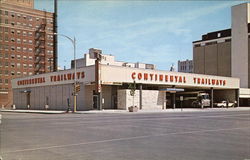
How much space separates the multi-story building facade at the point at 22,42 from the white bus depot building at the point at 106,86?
31992 millimetres

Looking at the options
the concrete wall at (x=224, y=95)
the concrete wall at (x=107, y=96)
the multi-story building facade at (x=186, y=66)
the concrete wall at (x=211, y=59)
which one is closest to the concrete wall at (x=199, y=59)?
the concrete wall at (x=211, y=59)

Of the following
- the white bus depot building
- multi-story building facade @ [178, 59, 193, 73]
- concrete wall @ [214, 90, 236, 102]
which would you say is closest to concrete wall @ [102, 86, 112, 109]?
the white bus depot building

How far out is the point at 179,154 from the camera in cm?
798

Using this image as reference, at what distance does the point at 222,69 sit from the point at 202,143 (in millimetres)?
93930

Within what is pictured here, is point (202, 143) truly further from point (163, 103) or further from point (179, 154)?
point (163, 103)

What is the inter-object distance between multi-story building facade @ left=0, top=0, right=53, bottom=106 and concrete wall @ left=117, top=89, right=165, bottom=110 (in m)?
52.6

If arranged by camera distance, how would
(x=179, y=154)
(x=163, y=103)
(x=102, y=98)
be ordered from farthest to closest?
1. (x=163, y=103)
2. (x=102, y=98)
3. (x=179, y=154)

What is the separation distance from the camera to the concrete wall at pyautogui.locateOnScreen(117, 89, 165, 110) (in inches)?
1815

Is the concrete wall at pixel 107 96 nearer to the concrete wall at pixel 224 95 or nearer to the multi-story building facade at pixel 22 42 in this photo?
the concrete wall at pixel 224 95

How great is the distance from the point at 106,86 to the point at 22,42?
2395 inches

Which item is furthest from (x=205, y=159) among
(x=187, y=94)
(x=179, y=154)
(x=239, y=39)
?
(x=239, y=39)

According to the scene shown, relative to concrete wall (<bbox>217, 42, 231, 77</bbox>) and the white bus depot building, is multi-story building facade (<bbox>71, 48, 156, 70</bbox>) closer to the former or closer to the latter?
concrete wall (<bbox>217, 42, 231, 77</bbox>)

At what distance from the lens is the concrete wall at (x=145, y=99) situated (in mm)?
46094

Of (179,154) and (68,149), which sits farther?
(68,149)
